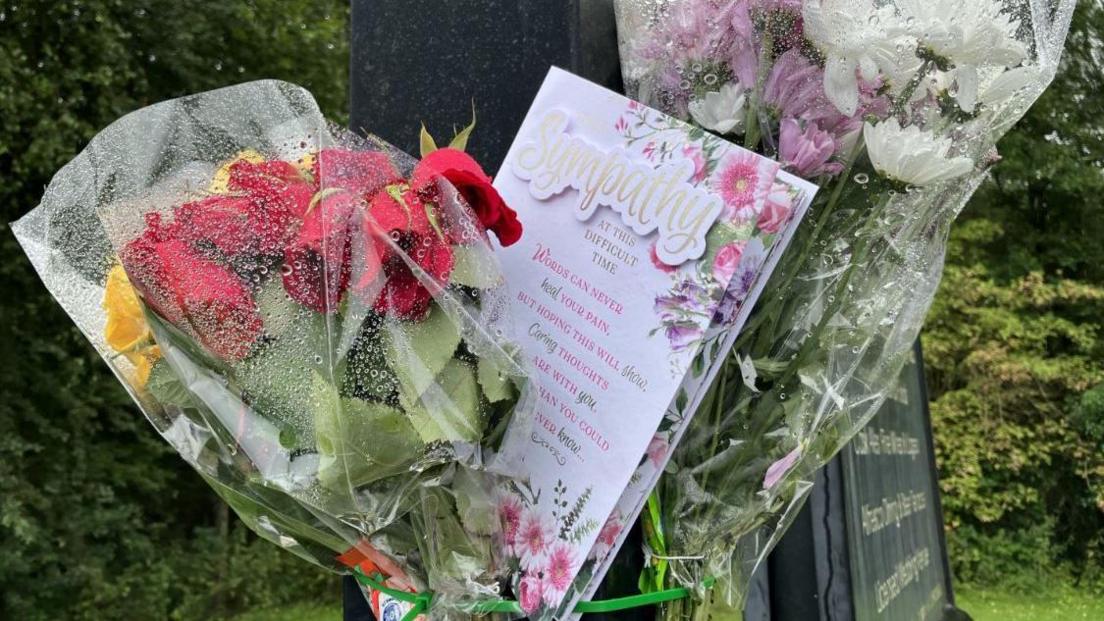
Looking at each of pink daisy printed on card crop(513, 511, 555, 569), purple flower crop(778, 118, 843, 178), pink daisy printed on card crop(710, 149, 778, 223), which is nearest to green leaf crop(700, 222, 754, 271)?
pink daisy printed on card crop(710, 149, 778, 223)

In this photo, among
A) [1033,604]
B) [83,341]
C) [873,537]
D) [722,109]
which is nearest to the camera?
[722,109]

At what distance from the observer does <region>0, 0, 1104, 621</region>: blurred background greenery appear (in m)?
5.95

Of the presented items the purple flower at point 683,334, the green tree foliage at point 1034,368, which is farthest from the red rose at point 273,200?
the green tree foliage at point 1034,368

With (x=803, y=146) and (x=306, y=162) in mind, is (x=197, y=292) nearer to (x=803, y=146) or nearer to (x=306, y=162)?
(x=306, y=162)

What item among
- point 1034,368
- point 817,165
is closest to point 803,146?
point 817,165

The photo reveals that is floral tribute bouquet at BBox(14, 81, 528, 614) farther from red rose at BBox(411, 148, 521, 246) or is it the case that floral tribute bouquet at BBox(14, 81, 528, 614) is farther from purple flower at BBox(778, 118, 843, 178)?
purple flower at BBox(778, 118, 843, 178)

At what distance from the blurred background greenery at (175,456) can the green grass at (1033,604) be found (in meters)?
0.04

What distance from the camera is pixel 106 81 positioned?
5.73 m

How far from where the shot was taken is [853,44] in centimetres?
112

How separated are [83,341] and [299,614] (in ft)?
8.36

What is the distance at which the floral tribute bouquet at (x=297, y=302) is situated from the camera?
1.00 m

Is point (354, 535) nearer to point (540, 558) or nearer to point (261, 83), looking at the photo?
point (540, 558)

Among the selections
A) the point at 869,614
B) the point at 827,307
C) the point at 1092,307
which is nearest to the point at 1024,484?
the point at 1092,307

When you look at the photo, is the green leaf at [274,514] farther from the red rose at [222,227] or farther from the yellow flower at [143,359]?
the red rose at [222,227]
